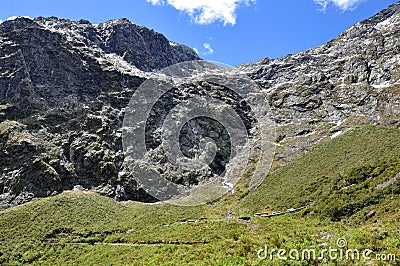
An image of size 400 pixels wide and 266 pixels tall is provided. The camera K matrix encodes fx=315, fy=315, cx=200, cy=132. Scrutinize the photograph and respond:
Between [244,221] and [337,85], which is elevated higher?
[337,85]

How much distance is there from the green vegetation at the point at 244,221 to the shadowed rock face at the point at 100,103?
10.6 metres

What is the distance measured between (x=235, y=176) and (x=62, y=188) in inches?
1773

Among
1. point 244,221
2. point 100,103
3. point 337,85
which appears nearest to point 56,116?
point 100,103

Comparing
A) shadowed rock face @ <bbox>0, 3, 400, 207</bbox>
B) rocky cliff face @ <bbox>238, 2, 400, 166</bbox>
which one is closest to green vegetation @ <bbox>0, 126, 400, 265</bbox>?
shadowed rock face @ <bbox>0, 3, 400, 207</bbox>

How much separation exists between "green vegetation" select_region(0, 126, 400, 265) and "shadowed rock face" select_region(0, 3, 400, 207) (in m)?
10.6

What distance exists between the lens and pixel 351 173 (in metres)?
49.2

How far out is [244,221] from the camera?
49406 millimetres

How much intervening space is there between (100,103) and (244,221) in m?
73.1

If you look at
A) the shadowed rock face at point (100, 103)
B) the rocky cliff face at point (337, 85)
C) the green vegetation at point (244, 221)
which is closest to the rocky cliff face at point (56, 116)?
the shadowed rock face at point (100, 103)

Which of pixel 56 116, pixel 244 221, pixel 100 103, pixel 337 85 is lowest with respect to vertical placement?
pixel 244 221

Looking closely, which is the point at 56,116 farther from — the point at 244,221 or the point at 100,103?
the point at 244,221

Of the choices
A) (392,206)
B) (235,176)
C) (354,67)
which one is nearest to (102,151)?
(235,176)

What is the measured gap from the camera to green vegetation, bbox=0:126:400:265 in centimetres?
2533

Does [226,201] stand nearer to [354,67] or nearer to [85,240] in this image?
[85,240]
